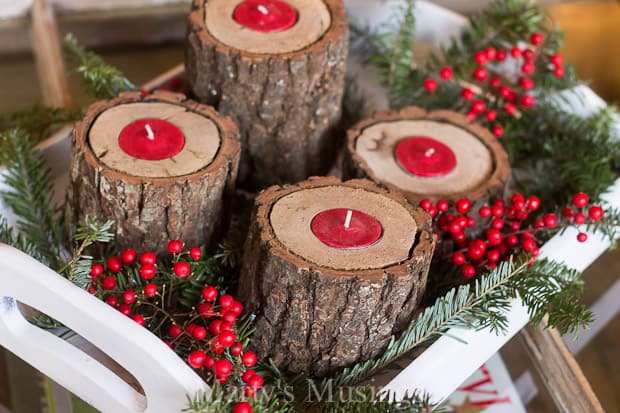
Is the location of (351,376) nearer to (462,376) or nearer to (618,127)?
(462,376)

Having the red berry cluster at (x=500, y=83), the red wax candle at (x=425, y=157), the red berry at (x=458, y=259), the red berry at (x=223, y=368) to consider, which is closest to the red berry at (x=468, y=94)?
the red berry cluster at (x=500, y=83)

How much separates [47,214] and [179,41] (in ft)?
1.46

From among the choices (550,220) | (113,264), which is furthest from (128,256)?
(550,220)

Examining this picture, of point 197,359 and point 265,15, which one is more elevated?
point 265,15

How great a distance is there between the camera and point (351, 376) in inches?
26.1

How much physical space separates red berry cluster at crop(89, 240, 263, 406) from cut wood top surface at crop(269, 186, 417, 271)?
2.8 inches

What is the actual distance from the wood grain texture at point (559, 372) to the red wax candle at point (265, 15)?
0.37 m

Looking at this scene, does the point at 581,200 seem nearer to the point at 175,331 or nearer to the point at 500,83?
the point at 500,83

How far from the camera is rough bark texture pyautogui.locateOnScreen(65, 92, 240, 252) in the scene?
27.1 inches

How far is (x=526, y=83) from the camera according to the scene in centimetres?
94

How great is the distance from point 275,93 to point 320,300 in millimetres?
243

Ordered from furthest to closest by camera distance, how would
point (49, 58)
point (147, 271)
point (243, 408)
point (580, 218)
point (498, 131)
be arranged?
point (49, 58) → point (498, 131) → point (580, 218) → point (147, 271) → point (243, 408)

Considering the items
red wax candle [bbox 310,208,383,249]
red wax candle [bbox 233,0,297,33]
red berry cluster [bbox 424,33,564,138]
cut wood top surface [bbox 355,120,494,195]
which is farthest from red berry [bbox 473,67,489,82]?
red wax candle [bbox 310,208,383,249]

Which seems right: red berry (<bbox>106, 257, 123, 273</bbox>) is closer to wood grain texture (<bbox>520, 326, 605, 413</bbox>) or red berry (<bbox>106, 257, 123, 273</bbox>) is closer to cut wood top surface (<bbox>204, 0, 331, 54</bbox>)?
cut wood top surface (<bbox>204, 0, 331, 54</bbox>)
